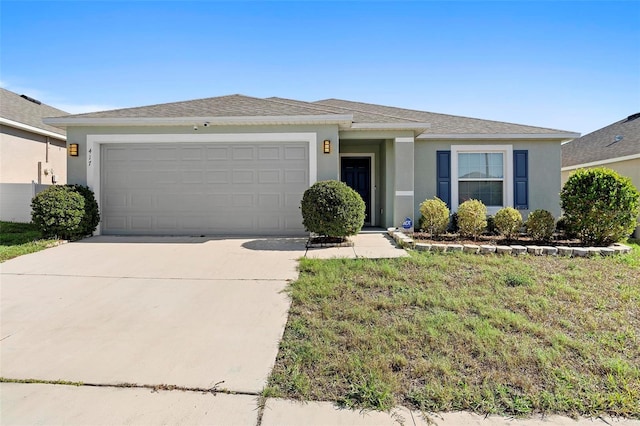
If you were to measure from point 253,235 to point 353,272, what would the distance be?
14.3 ft

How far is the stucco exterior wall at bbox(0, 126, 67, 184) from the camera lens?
1208cm

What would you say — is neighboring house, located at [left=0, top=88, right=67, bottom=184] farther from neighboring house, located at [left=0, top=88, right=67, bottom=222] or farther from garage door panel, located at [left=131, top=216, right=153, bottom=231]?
garage door panel, located at [left=131, top=216, right=153, bottom=231]

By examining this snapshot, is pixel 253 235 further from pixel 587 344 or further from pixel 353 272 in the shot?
pixel 587 344

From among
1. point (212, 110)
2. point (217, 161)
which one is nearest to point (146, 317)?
point (217, 161)

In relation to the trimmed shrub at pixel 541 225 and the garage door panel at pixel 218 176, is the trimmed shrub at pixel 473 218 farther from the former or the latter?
the garage door panel at pixel 218 176

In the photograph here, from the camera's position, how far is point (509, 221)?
8.00 m

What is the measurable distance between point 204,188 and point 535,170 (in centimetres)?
993

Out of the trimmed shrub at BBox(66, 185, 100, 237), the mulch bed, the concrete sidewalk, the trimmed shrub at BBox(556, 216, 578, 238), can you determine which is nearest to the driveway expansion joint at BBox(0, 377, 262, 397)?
the concrete sidewalk

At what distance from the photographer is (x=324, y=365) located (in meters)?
2.88

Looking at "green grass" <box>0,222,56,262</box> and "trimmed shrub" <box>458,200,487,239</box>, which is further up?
"trimmed shrub" <box>458,200,487,239</box>

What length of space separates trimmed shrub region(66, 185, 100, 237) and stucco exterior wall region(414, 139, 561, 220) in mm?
9044

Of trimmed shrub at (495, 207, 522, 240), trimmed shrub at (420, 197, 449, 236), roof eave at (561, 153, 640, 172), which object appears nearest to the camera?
trimmed shrub at (495, 207, 522, 240)

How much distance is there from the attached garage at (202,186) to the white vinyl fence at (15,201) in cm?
445

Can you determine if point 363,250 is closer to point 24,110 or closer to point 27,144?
point 27,144
